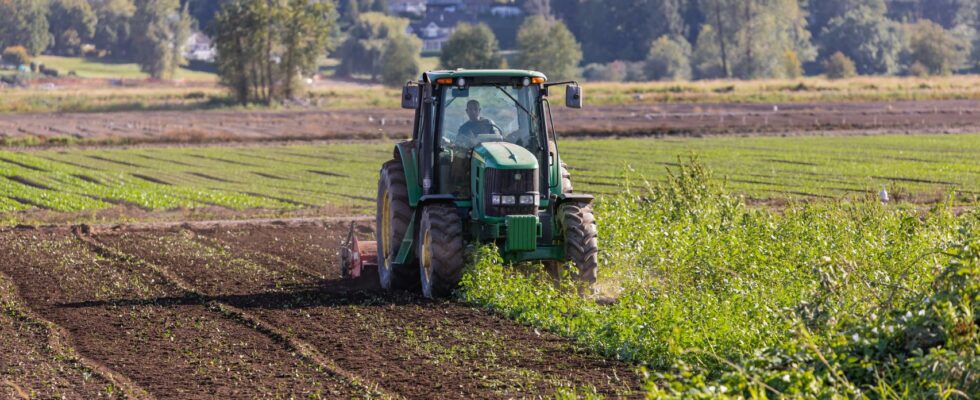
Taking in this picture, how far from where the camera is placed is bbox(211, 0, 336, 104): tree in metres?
82.1

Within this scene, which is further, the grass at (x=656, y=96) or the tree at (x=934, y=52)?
the tree at (x=934, y=52)

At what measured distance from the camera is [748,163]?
39.1 m

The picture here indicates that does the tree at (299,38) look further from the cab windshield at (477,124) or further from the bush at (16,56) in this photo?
the cab windshield at (477,124)

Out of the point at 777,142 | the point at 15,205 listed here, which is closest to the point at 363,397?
the point at 15,205

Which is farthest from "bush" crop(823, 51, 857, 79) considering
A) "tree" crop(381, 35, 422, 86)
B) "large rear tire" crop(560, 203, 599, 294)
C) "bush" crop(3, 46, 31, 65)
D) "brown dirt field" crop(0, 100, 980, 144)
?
"large rear tire" crop(560, 203, 599, 294)

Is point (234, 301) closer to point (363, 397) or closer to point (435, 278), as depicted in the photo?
point (435, 278)

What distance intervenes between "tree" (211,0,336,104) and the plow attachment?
213 feet

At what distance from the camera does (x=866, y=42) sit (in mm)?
144625

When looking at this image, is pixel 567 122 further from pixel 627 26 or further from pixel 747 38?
pixel 627 26

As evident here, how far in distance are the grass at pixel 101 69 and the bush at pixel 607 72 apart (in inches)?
1535

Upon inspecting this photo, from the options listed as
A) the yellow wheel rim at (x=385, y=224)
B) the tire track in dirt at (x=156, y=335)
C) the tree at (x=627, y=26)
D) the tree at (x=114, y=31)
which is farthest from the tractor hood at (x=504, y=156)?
the tree at (x=114, y=31)

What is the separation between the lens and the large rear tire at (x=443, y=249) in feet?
50.1

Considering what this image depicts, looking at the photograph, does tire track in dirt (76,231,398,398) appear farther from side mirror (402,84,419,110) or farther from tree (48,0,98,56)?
tree (48,0,98,56)

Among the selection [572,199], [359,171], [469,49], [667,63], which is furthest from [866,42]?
[572,199]
